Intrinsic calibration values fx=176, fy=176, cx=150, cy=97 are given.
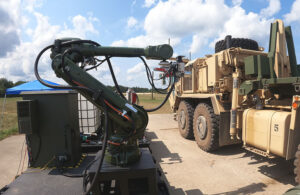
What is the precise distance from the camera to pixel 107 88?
2.26 m

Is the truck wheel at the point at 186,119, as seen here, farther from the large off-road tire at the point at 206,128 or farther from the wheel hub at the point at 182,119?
the large off-road tire at the point at 206,128

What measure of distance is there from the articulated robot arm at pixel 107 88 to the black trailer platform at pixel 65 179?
146mm

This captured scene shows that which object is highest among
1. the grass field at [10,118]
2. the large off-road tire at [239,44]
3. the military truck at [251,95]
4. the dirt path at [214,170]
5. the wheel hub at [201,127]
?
the large off-road tire at [239,44]

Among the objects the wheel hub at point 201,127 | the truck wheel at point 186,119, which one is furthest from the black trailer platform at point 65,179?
the truck wheel at point 186,119

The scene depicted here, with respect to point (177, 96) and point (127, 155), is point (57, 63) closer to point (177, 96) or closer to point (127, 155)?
point (127, 155)

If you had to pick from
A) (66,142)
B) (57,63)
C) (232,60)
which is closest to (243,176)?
(232,60)

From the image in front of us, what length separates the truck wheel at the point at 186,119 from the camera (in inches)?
252

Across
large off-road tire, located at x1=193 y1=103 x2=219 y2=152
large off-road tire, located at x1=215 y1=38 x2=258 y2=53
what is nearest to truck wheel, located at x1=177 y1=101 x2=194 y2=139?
large off-road tire, located at x1=193 y1=103 x2=219 y2=152

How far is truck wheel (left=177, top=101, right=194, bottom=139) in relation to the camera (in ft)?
21.0

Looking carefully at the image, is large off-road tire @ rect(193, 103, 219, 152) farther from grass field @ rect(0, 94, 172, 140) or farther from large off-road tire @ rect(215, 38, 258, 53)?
large off-road tire @ rect(215, 38, 258, 53)

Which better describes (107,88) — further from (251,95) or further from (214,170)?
(251,95)

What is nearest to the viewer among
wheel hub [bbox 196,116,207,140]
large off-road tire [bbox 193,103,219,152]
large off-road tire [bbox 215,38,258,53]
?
large off-road tire [bbox 193,103,219,152]

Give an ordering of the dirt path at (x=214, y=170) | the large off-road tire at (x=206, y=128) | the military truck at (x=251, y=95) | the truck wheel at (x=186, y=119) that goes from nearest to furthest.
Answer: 1. the military truck at (x=251, y=95)
2. the dirt path at (x=214, y=170)
3. the large off-road tire at (x=206, y=128)
4. the truck wheel at (x=186, y=119)

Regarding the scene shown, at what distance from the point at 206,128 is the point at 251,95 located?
1539mm
